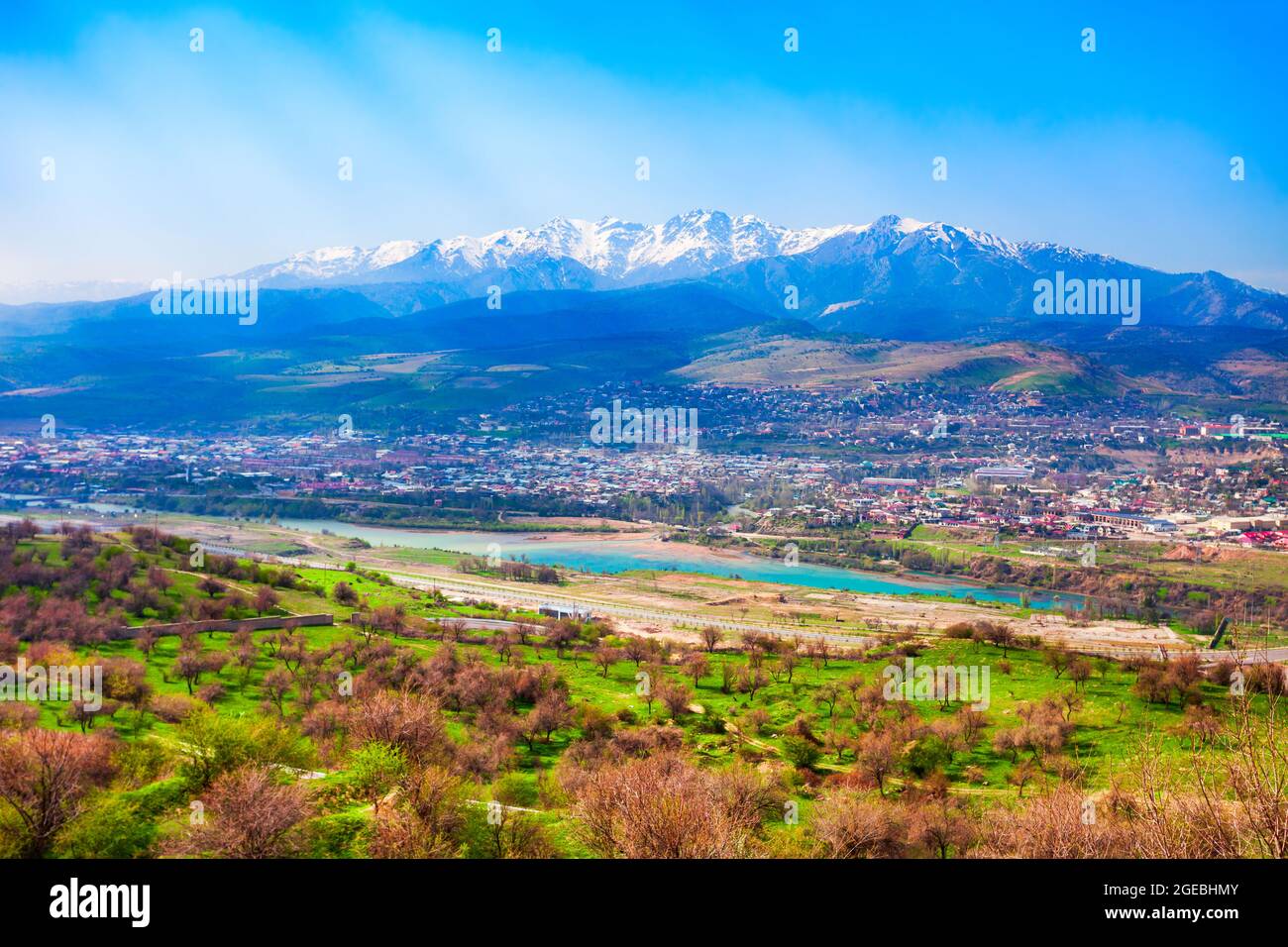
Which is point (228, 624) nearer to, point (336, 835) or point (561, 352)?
point (336, 835)

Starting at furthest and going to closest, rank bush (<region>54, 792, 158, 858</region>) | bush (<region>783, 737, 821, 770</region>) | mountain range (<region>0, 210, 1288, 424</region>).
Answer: mountain range (<region>0, 210, 1288, 424</region>), bush (<region>783, 737, 821, 770</region>), bush (<region>54, 792, 158, 858</region>)

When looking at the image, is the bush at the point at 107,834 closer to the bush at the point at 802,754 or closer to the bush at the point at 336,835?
the bush at the point at 336,835

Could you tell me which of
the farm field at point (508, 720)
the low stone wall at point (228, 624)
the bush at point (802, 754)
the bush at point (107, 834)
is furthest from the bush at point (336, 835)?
the low stone wall at point (228, 624)

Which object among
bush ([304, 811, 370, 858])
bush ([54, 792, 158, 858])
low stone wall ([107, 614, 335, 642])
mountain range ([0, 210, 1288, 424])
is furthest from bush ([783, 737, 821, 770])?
mountain range ([0, 210, 1288, 424])

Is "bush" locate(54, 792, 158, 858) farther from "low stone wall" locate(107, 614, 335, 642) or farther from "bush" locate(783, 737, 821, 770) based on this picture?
"low stone wall" locate(107, 614, 335, 642)

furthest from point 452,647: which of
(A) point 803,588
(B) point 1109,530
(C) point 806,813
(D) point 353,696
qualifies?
(B) point 1109,530

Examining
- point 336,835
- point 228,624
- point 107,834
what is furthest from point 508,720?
point 228,624

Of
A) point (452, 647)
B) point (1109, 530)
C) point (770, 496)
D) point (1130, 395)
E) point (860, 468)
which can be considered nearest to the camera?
point (452, 647)
